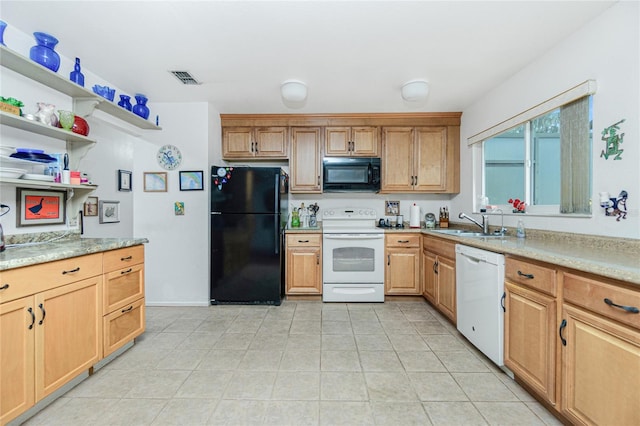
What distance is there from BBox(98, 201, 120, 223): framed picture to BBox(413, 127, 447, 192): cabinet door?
12.9 feet

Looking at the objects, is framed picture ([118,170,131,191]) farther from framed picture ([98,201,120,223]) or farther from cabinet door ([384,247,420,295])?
cabinet door ([384,247,420,295])

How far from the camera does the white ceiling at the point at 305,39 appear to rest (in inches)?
68.9

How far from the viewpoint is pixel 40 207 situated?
204 centimetres

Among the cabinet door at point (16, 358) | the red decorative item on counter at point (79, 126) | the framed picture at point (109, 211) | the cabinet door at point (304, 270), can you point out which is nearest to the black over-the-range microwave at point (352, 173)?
the cabinet door at point (304, 270)

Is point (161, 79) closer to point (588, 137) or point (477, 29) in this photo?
point (477, 29)

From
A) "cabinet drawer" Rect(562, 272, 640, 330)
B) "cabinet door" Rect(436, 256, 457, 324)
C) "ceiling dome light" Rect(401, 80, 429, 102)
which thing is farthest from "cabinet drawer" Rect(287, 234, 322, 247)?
"cabinet drawer" Rect(562, 272, 640, 330)

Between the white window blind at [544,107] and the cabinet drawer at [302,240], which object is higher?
the white window blind at [544,107]

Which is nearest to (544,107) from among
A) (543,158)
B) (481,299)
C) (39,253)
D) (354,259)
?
(543,158)

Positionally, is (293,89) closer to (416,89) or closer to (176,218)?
(416,89)

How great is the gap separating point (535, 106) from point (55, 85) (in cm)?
376

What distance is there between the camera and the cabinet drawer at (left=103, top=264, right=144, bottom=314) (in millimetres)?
1953

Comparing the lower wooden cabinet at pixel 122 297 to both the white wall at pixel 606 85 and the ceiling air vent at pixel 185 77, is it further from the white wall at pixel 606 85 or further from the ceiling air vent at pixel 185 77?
the white wall at pixel 606 85

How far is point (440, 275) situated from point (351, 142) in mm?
1963

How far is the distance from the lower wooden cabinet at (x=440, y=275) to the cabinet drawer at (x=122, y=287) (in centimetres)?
276
